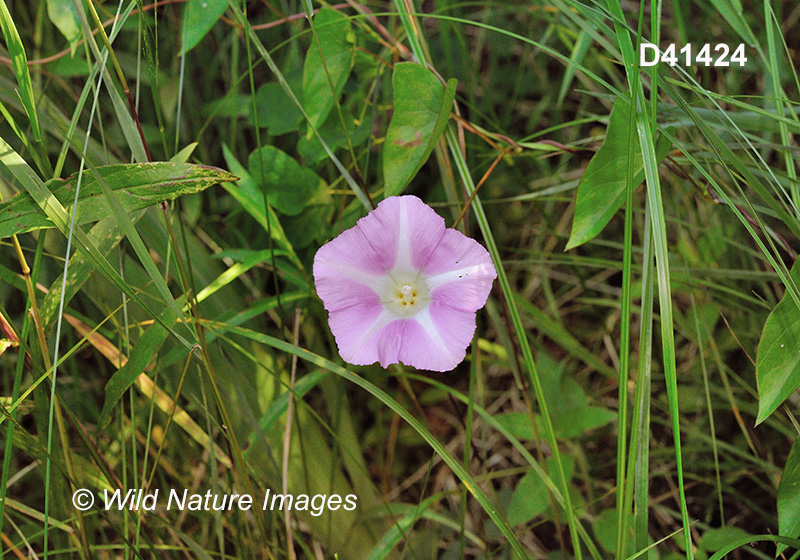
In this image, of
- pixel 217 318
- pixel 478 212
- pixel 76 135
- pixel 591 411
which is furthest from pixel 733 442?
pixel 76 135

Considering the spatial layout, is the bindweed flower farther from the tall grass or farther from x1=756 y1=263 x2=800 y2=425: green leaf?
x1=756 y1=263 x2=800 y2=425: green leaf

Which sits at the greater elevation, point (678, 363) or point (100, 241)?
point (100, 241)

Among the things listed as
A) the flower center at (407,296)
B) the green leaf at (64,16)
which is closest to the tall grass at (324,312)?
the green leaf at (64,16)

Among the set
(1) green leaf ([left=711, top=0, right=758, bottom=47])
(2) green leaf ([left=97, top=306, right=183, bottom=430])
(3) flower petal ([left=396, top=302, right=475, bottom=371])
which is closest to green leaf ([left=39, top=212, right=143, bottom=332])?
(2) green leaf ([left=97, top=306, right=183, bottom=430])

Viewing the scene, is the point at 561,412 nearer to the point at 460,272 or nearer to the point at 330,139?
the point at 460,272

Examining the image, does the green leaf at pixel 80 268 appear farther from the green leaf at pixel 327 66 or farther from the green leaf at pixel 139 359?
the green leaf at pixel 327 66

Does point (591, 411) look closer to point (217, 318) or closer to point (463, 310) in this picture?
point (463, 310)
